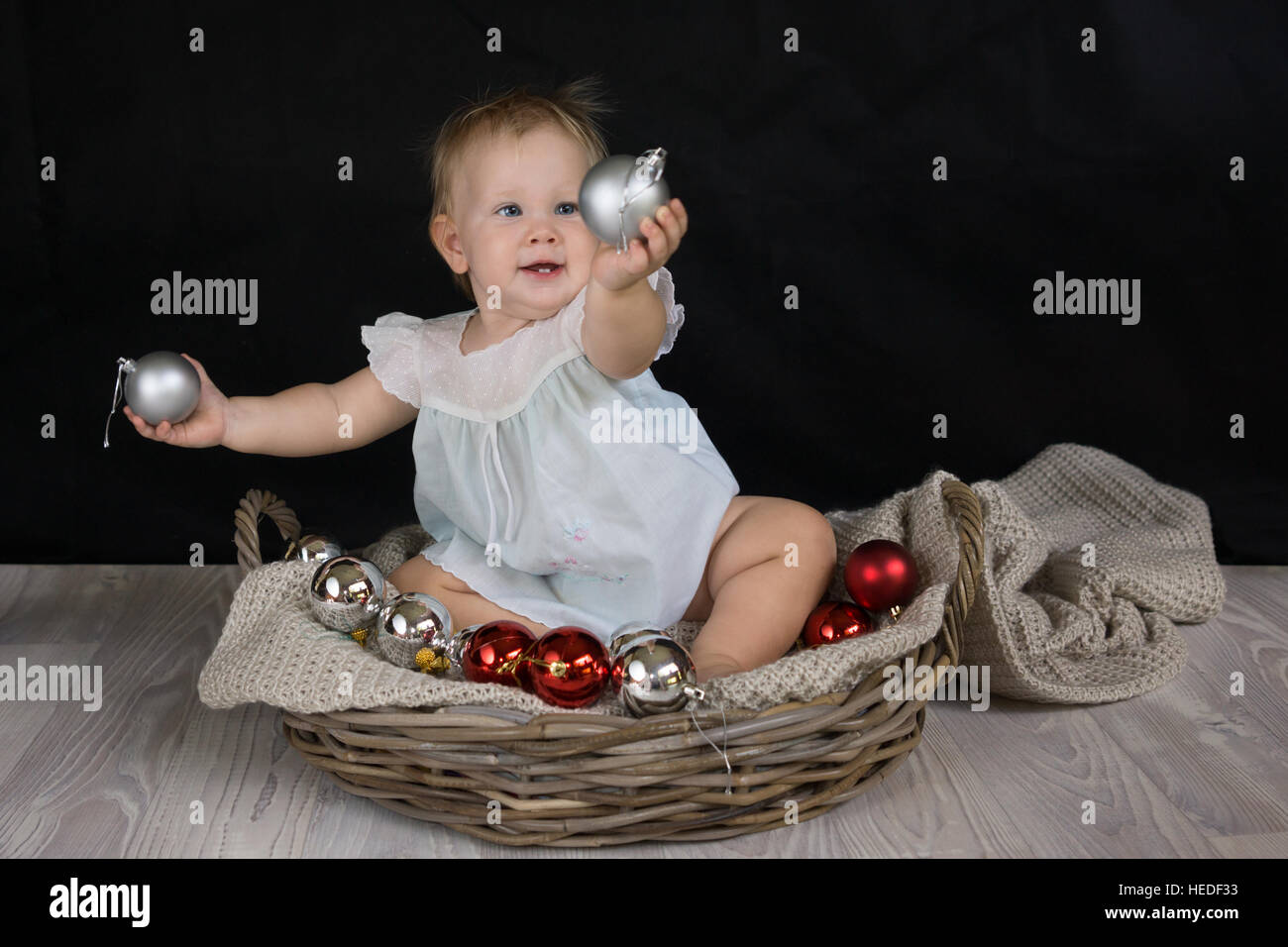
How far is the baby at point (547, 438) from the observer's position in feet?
4.66

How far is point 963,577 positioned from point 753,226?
31.4 inches

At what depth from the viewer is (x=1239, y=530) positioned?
81.0 inches

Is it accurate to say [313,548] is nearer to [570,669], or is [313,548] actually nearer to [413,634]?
[413,634]

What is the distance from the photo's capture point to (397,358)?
5.01 ft

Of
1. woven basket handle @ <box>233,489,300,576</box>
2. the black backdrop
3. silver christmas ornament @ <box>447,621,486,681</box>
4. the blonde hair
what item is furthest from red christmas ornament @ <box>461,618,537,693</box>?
the black backdrop

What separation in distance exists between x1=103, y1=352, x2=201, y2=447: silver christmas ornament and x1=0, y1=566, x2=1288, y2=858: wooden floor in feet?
1.09

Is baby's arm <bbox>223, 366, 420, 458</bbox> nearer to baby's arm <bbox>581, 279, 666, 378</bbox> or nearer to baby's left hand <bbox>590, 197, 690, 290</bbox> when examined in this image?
baby's arm <bbox>581, 279, 666, 378</bbox>

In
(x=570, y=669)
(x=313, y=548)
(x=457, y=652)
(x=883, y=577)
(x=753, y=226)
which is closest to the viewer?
(x=570, y=669)

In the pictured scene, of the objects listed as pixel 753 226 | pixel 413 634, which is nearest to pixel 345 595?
pixel 413 634

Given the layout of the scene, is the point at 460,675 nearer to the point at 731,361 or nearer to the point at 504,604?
the point at 504,604

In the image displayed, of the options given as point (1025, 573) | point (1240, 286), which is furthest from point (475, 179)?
point (1240, 286)

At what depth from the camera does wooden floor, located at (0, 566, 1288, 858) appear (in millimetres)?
1192

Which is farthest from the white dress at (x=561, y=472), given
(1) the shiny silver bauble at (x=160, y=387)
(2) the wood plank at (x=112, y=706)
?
(2) the wood plank at (x=112, y=706)

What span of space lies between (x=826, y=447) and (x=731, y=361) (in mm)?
199
